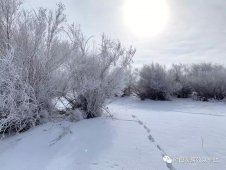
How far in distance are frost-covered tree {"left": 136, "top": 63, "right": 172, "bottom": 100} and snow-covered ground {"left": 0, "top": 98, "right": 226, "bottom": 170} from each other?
10.1 m

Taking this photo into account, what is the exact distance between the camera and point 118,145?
5656 mm

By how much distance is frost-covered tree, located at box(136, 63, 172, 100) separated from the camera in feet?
58.3

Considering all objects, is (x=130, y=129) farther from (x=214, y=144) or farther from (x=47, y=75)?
(x=47, y=75)

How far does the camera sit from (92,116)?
8.11 m

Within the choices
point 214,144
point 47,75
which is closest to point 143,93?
point 47,75

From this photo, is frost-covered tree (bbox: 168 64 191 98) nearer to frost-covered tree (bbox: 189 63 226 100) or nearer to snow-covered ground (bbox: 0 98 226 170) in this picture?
frost-covered tree (bbox: 189 63 226 100)

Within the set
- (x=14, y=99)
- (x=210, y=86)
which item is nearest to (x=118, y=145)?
(x=14, y=99)

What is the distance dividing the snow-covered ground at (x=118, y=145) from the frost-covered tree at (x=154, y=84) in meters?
10.1

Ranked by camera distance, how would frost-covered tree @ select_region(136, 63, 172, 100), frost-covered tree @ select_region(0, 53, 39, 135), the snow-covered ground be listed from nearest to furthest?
the snow-covered ground → frost-covered tree @ select_region(0, 53, 39, 135) → frost-covered tree @ select_region(136, 63, 172, 100)

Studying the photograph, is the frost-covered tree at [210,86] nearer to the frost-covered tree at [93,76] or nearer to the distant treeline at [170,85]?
the distant treeline at [170,85]

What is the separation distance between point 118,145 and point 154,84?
41.2 feet

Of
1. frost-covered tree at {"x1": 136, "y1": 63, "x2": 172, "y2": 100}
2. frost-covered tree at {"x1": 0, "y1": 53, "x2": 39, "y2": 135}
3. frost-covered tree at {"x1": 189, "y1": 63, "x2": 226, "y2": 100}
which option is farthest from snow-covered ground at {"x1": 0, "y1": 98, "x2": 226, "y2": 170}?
frost-covered tree at {"x1": 189, "y1": 63, "x2": 226, "y2": 100}

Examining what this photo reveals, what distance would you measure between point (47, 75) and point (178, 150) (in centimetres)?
390

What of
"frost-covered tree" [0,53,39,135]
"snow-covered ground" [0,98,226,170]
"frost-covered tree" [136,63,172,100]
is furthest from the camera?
"frost-covered tree" [136,63,172,100]
